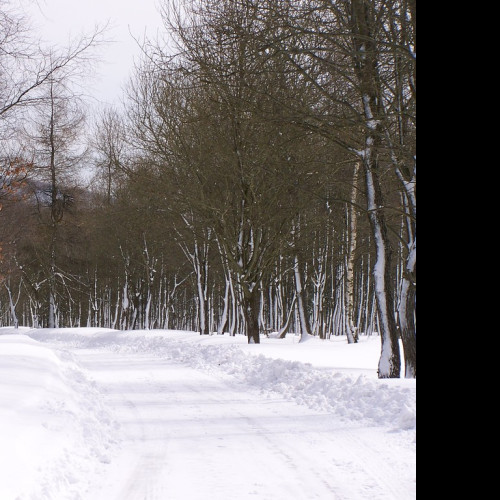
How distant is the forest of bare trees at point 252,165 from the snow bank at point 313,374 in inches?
72.6

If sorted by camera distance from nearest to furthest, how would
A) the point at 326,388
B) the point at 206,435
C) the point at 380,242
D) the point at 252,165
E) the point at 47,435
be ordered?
the point at 47,435, the point at 206,435, the point at 326,388, the point at 380,242, the point at 252,165

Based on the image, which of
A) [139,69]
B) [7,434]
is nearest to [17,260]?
[139,69]

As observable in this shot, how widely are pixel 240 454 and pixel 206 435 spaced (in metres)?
1.20

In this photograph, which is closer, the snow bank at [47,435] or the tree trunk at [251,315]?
the snow bank at [47,435]

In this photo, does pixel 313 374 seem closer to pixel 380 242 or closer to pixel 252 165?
pixel 380 242

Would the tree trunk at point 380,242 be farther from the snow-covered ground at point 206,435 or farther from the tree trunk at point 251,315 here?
the tree trunk at point 251,315

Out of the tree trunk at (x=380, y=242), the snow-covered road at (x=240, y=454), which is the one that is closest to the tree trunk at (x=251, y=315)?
the tree trunk at (x=380, y=242)

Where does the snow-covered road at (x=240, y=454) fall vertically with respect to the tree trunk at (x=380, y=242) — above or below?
below

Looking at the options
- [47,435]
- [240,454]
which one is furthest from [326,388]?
[47,435]

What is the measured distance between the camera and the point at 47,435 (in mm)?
7066

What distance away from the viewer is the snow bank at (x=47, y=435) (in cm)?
545

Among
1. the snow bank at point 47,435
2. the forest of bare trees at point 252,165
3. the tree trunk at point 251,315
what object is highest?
the forest of bare trees at point 252,165
